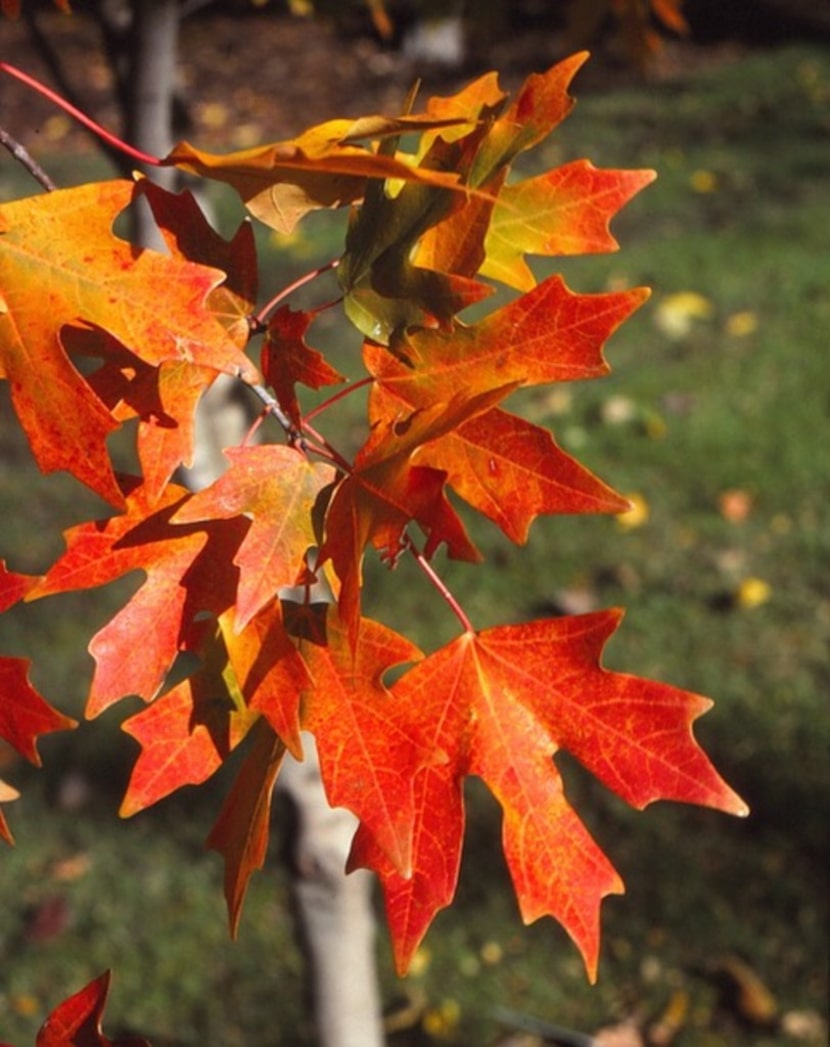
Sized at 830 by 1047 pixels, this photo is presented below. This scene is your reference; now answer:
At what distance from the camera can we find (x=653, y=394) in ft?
14.0

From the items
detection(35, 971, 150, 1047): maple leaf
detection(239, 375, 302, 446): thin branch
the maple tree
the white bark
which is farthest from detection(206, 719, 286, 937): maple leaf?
the white bark

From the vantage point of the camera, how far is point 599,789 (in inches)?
113

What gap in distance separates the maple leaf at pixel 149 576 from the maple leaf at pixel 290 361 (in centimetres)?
11

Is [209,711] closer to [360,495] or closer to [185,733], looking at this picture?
[185,733]

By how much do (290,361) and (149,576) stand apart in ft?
0.61

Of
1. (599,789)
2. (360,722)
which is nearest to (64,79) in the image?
(360,722)

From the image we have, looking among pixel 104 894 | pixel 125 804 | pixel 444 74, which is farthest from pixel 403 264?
pixel 444 74

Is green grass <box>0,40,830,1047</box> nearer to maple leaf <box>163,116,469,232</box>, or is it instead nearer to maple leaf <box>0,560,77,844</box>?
maple leaf <box>0,560,77,844</box>

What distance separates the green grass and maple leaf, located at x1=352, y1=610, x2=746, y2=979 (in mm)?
1407

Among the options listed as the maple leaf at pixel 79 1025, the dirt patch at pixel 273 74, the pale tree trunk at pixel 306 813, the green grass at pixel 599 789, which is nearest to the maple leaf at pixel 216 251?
the maple leaf at pixel 79 1025

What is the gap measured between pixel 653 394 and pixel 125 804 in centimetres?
350

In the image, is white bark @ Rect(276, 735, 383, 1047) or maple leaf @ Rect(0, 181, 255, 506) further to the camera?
white bark @ Rect(276, 735, 383, 1047)

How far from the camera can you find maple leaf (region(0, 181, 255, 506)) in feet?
2.78

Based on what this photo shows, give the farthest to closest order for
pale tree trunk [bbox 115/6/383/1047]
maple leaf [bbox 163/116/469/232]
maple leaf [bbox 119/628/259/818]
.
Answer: pale tree trunk [bbox 115/6/383/1047]
maple leaf [bbox 119/628/259/818]
maple leaf [bbox 163/116/469/232]
